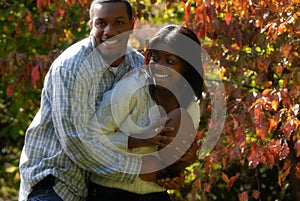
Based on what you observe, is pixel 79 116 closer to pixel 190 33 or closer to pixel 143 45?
pixel 190 33

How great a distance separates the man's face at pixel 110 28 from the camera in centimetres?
324

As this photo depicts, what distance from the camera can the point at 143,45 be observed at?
4.78 m

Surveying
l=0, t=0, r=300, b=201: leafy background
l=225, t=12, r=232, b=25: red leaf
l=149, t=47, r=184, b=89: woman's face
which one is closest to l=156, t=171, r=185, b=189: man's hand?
l=149, t=47, r=184, b=89: woman's face

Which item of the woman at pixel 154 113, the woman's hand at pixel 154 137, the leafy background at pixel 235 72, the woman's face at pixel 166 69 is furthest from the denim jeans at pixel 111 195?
the leafy background at pixel 235 72

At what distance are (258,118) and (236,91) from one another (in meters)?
0.58

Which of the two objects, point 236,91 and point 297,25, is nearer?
point 297,25

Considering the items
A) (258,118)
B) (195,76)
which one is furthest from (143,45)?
(195,76)

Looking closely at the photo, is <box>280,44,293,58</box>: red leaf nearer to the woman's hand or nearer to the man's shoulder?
the man's shoulder

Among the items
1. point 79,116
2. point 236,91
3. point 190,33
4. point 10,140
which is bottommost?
point 10,140

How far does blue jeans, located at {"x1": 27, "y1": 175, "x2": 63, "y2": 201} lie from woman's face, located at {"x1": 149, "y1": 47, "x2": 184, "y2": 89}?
598 mm

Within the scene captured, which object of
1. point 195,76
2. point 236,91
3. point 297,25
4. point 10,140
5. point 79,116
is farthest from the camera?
point 10,140

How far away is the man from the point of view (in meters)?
3.12

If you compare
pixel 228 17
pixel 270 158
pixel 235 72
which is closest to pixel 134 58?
pixel 228 17

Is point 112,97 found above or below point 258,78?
above
